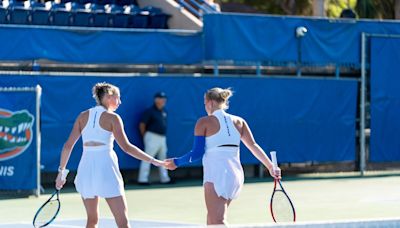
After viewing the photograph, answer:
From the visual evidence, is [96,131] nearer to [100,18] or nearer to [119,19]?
[100,18]

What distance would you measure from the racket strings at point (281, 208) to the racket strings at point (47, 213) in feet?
6.99

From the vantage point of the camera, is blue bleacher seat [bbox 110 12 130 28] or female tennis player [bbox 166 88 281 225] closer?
female tennis player [bbox 166 88 281 225]

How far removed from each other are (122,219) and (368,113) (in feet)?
42.0

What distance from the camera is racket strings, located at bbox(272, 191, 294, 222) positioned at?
9453 millimetres

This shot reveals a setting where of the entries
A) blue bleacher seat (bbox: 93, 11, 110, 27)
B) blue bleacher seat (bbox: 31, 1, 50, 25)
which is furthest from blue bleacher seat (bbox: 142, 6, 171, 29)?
blue bleacher seat (bbox: 31, 1, 50, 25)

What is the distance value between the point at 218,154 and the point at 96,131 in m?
1.11

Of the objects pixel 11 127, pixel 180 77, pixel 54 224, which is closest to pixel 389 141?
pixel 180 77

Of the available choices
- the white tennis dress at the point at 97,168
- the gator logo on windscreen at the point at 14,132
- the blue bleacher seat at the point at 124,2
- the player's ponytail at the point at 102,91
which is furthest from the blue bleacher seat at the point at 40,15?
the white tennis dress at the point at 97,168

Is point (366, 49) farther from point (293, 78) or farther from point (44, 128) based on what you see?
point (44, 128)

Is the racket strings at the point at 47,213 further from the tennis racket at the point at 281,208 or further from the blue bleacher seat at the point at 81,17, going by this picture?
the blue bleacher seat at the point at 81,17

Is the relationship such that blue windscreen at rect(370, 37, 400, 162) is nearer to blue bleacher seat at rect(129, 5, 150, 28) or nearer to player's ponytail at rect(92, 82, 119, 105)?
blue bleacher seat at rect(129, 5, 150, 28)

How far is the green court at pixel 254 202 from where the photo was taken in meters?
13.2

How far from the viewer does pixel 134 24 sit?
21.5 meters

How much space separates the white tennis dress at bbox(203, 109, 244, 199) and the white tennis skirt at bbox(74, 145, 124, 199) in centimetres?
81
